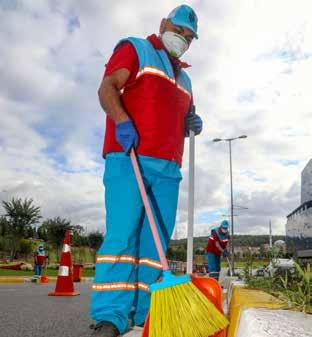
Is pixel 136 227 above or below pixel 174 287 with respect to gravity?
above

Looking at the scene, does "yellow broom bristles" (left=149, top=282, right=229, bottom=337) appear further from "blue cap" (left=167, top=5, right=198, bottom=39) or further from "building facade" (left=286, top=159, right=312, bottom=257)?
"building facade" (left=286, top=159, right=312, bottom=257)

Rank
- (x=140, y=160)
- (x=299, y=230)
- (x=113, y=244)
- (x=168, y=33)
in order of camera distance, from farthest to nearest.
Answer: (x=299, y=230) → (x=168, y=33) → (x=140, y=160) → (x=113, y=244)

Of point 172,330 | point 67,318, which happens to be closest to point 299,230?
point 67,318

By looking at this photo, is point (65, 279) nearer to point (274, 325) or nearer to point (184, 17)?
point (184, 17)

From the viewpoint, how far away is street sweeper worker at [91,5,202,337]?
2.27m

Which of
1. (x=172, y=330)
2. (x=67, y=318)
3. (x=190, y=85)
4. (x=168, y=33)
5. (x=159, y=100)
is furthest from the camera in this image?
(x=67, y=318)

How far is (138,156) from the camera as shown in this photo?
2520 mm

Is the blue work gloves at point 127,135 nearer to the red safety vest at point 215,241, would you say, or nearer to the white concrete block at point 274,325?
the white concrete block at point 274,325

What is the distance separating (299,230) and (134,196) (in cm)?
908

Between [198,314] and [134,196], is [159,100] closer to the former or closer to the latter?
[134,196]

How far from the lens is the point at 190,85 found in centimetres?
320

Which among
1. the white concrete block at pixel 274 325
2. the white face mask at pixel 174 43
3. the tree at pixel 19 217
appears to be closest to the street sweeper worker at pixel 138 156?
the white face mask at pixel 174 43

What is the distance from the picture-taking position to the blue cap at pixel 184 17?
293cm

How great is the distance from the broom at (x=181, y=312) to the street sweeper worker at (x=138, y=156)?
19.8 inches
